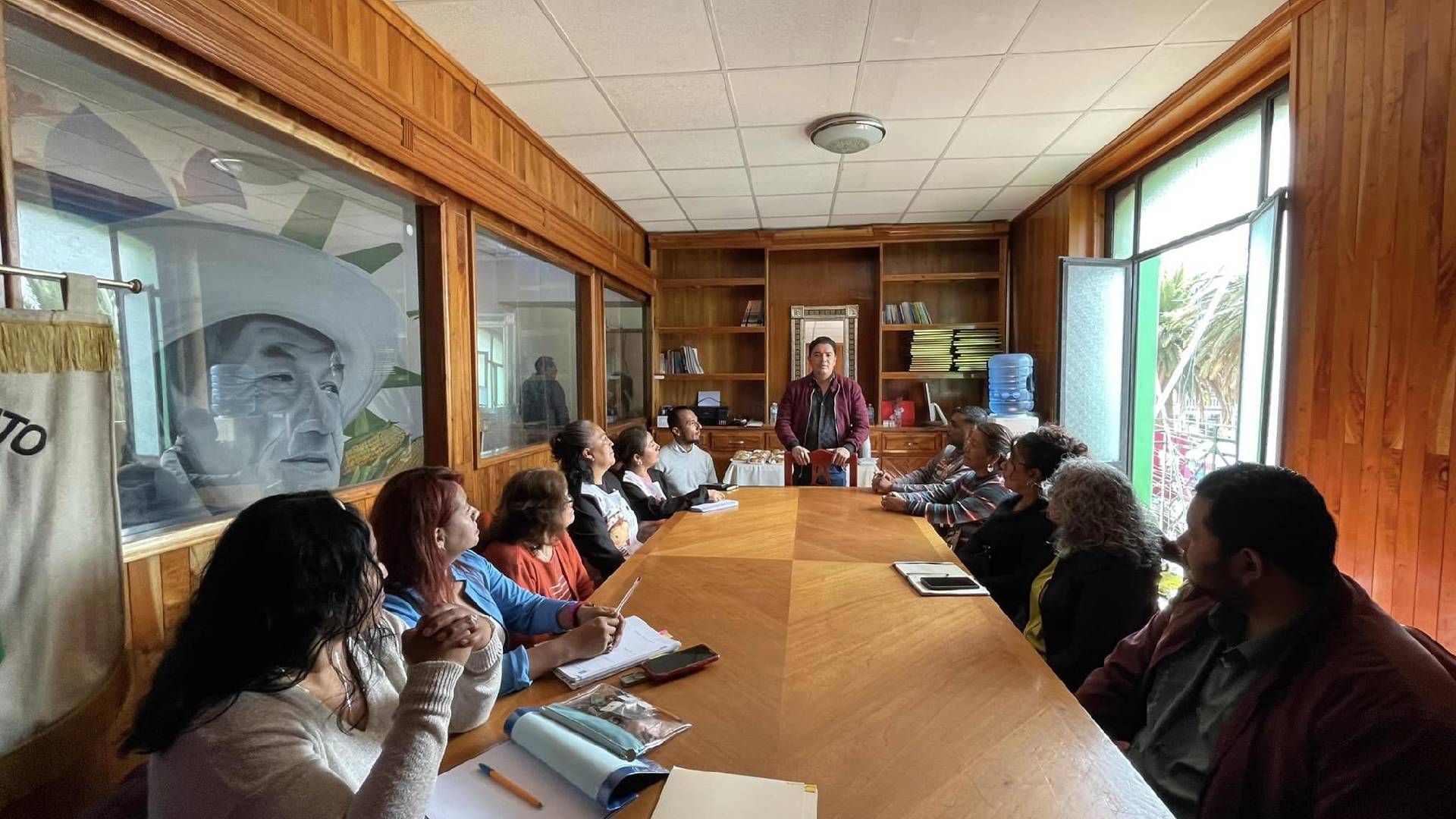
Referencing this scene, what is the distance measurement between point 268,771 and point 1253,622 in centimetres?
165

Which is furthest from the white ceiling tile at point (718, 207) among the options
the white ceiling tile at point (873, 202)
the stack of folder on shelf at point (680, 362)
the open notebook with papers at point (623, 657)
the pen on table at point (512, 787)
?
the pen on table at point (512, 787)

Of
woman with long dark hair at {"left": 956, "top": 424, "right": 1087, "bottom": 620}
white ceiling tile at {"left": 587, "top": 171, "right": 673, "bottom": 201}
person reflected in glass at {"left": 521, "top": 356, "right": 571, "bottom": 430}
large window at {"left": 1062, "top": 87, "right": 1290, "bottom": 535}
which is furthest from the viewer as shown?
white ceiling tile at {"left": 587, "top": 171, "right": 673, "bottom": 201}

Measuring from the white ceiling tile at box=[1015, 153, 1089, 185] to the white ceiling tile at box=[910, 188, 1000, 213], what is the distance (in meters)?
0.26

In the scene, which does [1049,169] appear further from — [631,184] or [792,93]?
[631,184]

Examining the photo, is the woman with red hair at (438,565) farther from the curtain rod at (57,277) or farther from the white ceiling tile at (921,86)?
the white ceiling tile at (921,86)

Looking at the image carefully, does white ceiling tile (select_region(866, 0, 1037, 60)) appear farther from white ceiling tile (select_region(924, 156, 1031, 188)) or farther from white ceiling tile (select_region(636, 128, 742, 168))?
white ceiling tile (select_region(924, 156, 1031, 188))

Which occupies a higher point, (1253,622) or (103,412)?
(103,412)

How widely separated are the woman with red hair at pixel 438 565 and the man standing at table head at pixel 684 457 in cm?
252

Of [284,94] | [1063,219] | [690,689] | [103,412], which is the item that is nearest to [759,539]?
[690,689]

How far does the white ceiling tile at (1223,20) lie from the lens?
7.34 ft

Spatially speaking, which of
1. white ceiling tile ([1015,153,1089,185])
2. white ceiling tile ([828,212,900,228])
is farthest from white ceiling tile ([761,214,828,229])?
white ceiling tile ([1015,153,1089,185])

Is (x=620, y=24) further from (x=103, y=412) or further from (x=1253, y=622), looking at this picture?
(x=1253, y=622)

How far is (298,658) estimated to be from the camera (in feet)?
2.89

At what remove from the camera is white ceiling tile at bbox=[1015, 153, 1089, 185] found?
3.76 m
